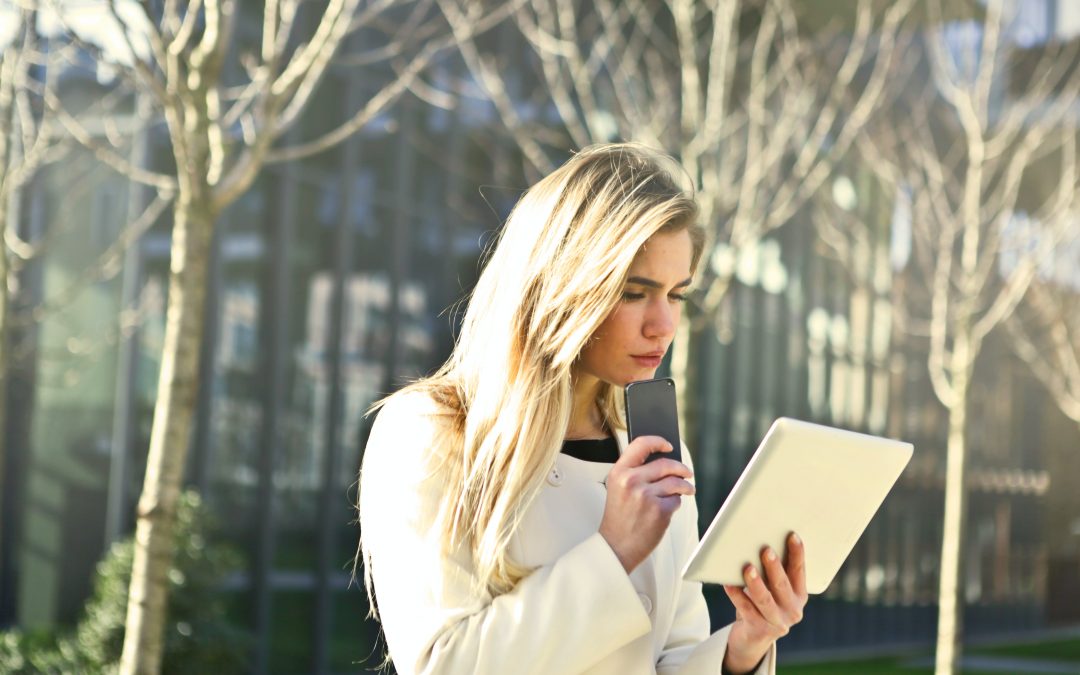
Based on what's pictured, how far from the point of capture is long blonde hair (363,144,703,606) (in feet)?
7.61

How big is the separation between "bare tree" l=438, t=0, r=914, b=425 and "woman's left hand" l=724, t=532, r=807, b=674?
301 centimetres

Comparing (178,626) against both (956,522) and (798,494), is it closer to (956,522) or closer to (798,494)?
(798,494)

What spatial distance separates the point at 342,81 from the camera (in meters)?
10.9

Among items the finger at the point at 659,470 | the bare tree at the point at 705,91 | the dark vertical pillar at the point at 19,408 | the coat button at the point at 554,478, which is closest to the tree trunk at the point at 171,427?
the bare tree at the point at 705,91

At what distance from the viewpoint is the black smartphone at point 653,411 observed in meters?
2.30

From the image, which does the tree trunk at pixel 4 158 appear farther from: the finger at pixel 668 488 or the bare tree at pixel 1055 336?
the bare tree at pixel 1055 336

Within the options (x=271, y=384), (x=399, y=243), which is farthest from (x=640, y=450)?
(x=399, y=243)

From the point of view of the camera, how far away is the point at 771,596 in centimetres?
230

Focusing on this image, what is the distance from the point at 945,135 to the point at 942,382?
12.7 metres

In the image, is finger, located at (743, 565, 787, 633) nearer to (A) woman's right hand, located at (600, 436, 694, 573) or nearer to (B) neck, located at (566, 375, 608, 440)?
(A) woman's right hand, located at (600, 436, 694, 573)

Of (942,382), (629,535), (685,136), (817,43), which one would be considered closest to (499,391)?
(629,535)

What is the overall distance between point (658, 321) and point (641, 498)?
390mm

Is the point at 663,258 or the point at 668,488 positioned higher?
the point at 663,258

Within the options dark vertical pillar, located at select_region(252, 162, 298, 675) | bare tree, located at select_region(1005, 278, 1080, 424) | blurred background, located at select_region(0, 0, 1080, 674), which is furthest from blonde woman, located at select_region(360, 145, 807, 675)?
bare tree, located at select_region(1005, 278, 1080, 424)
